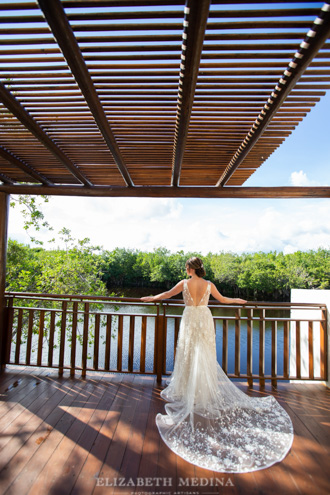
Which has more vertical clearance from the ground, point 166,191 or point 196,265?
point 166,191

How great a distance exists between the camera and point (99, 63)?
71.3 inches

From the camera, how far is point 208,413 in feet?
9.02

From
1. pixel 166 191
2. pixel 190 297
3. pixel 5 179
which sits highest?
pixel 5 179

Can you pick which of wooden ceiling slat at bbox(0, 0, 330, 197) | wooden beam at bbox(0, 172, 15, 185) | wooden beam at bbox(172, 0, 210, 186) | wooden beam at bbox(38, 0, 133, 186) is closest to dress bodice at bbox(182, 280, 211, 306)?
wooden ceiling slat at bbox(0, 0, 330, 197)

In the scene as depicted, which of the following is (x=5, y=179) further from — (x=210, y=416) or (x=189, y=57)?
(x=210, y=416)

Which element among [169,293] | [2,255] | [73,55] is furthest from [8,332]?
[73,55]

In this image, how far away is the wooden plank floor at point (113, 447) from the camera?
193 cm

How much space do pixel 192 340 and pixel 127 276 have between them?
27.1 metres

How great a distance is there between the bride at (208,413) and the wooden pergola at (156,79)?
135cm

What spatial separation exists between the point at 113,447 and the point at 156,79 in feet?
9.15

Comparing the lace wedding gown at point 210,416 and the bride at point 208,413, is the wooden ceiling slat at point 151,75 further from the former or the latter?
the lace wedding gown at point 210,416

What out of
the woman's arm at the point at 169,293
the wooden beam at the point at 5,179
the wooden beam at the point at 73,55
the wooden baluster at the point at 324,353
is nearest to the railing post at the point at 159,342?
the woman's arm at the point at 169,293

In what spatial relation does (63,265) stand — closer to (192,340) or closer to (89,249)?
(89,249)

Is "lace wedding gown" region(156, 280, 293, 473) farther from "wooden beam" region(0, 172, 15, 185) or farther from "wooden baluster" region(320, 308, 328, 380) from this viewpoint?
"wooden beam" region(0, 172, 15, 185)
